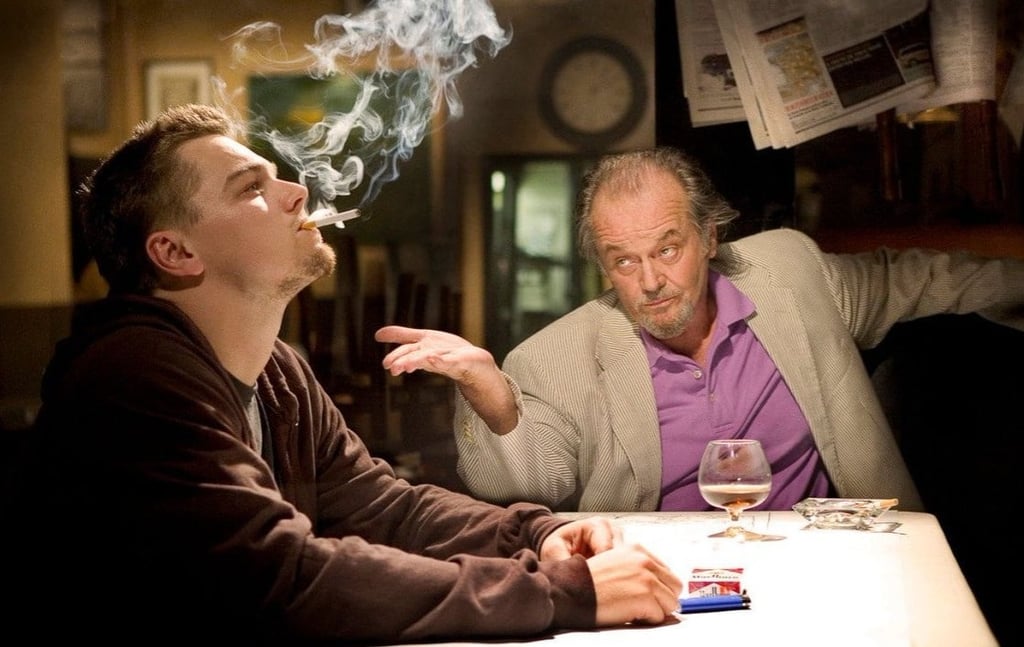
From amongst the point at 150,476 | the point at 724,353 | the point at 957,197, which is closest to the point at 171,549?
the point at 150,476

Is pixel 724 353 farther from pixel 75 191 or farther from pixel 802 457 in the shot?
pixel 75 191

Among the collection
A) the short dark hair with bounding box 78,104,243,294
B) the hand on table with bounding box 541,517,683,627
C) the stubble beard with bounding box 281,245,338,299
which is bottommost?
the hand on table with bounding box 541,517,683,627

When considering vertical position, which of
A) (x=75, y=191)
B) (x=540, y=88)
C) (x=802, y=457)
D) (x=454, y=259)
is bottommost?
(x=802, y=457)

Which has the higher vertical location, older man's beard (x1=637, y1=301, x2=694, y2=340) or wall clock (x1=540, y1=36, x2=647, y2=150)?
wall clock (x1=540, y1=36, x2=647, y2=150)

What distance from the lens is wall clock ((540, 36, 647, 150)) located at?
278 centimetres

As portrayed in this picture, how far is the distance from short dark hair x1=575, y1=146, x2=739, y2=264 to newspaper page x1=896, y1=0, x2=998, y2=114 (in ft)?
1.72

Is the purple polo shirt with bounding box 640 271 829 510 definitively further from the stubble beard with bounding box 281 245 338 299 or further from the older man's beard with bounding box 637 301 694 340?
the stubble beard with bounding box 281 245 338 299

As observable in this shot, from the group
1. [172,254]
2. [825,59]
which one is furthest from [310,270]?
[825,59]

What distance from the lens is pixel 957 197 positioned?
9.39 ft

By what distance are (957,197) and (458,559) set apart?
179 centimetres

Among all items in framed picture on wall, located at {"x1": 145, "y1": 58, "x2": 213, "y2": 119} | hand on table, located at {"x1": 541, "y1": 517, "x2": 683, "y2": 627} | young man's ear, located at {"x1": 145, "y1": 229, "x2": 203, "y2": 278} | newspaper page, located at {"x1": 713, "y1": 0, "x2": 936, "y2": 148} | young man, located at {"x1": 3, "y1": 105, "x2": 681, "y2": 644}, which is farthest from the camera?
newspaper page, located at {"x1": 713, "y1": 0, "x2": 936, "y2": 148}

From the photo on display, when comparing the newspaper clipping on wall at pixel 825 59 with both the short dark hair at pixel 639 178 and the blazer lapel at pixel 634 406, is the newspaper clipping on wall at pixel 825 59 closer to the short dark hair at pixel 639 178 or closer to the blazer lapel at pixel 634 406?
the short dark hair at pixel 639 178

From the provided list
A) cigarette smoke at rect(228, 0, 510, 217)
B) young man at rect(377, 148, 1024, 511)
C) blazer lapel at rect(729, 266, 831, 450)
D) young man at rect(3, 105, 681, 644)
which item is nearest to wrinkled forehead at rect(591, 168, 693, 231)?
young man at rect(377, 148, 1024, 511)

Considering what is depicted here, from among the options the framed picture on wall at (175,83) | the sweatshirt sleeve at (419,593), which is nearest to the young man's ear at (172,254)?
the sweatshirt sleeve at (419,593)
